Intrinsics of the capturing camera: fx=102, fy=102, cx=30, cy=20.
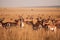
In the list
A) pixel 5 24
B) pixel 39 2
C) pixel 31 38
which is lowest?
pixel 31 38

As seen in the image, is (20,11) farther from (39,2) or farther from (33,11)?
(39,2)

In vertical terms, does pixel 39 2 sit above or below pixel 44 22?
above

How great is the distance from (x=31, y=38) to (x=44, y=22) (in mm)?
261

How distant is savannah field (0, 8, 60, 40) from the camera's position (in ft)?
4.20

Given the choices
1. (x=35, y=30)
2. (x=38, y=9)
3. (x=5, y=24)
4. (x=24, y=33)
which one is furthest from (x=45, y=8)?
(x=5, y=24)

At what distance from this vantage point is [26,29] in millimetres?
1296

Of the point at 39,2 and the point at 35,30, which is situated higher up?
the point at 39,2

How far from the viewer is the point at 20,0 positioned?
135 cm

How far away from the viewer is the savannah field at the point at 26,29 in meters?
1.28

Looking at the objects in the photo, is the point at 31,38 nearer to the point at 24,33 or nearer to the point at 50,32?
the point at 24,33

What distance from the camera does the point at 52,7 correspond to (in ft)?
4.30

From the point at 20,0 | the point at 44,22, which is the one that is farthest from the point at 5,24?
the point at 44,22

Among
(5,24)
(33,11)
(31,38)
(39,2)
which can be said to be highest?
(39,2)

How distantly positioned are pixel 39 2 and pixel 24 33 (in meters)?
0.45
